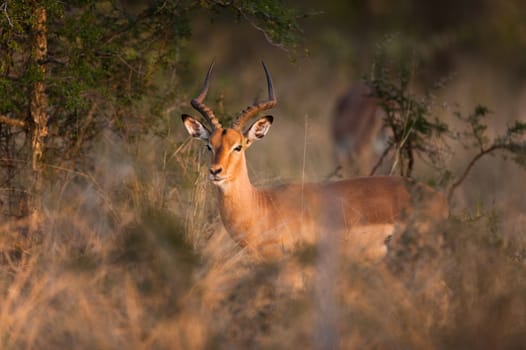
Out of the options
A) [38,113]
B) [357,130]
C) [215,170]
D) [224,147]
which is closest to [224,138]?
[224,147]

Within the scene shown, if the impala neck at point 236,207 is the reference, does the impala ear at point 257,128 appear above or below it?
above

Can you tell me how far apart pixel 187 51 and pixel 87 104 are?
1908 mm

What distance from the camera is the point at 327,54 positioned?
728 inches

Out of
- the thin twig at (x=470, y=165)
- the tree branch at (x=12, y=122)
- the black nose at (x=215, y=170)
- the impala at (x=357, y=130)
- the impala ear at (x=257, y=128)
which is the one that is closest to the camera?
the black nose at (x=215, y=170)

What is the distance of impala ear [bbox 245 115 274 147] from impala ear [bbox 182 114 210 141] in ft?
1.20

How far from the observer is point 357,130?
1271cm

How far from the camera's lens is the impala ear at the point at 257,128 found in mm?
7196

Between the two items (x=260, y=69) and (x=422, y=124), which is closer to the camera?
(x=422, y=124)

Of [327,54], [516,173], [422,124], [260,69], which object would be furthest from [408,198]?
[260,69]

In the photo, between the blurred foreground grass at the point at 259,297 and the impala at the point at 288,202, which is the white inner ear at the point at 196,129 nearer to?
the impala at the point at 288,202

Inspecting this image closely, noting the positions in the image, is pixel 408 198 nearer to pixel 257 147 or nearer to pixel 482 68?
pixel 257 147

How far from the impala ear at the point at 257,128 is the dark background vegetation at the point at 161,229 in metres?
0.35

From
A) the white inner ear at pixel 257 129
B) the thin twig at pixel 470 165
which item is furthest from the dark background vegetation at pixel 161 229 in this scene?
Result: the white inner ear at pixel 257 129

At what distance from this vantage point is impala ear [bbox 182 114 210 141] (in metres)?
7.06
